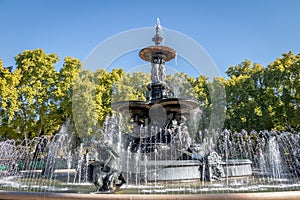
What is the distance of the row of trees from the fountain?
2.66 metres

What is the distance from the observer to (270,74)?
26719 millimetres

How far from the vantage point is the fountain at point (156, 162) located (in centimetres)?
763

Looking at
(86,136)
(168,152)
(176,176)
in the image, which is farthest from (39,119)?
(176,176)

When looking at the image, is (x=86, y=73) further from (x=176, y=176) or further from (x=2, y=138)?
(x=176, y=176)

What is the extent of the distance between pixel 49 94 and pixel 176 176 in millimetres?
18912

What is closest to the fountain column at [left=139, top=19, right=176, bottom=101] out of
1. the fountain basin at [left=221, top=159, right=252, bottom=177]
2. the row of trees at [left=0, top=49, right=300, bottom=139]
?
the fountain basin at [left=221, top=159, right=252, bottom=177]

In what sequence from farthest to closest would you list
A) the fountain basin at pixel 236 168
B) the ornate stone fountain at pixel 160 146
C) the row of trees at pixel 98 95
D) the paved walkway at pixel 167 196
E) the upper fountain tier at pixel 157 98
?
the row of trees at pixel 98 95 < the upper fountain tier at pixel 157 98 < the fountain basin at pixel 236 168 < the ornate stone fountain at pixel 160 146 < the paved walkway at pixel 167 196

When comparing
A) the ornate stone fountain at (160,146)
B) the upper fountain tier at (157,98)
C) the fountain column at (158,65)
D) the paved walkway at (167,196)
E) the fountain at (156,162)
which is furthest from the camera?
the fountain column at (158,65)

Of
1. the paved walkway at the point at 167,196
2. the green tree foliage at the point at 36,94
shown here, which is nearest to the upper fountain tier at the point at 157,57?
the paved walkway at the point at 167,196

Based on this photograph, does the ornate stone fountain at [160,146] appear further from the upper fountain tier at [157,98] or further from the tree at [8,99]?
the tree at [8,99]

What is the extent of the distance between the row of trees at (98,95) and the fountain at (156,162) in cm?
266

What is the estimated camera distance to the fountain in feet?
25.0

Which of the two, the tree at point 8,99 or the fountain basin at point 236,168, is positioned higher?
the tree at point 8,99

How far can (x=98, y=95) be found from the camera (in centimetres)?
2625
